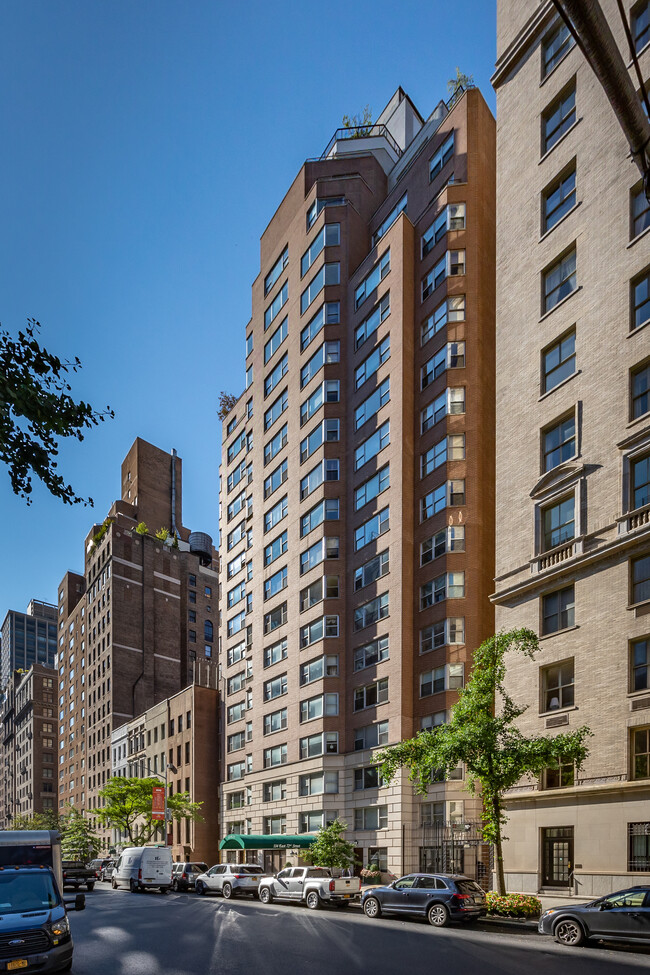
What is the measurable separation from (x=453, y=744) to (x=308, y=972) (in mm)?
13108

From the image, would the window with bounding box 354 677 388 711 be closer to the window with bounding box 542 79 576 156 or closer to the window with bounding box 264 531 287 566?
the window with bounding box 264 531 287 566

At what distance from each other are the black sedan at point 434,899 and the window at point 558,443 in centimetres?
1632

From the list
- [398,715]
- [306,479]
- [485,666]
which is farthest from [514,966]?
[306,479]

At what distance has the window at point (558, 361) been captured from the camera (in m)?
35.0

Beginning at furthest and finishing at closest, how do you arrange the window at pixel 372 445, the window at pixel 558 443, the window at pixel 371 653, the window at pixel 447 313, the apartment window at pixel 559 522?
1. the window at pixel 372 445
2. the window at pixel 371 653
3. the window at pixel 447 313
4. the window at pixel 558 443
5. the apartment window at pixel 559 522

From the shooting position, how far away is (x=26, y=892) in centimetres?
1631

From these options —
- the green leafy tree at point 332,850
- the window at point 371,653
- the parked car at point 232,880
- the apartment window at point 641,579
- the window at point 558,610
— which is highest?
the apartment window at point 641,579

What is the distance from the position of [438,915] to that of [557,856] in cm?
735

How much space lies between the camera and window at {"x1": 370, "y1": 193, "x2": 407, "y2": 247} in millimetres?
55031

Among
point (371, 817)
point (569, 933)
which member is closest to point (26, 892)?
point (569, 933)

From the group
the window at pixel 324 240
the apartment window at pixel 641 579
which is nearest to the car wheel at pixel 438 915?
the apartment window at pixel 641 579

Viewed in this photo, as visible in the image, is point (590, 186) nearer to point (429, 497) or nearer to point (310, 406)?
point (429, 497)

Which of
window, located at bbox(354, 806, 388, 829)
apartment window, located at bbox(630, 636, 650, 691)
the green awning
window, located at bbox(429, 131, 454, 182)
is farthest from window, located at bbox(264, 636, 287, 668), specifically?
apartment window, located at bbox(630, 636, 650, 691)

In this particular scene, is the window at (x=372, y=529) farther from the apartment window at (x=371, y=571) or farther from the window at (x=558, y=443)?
the window at (x=558, y=443)
